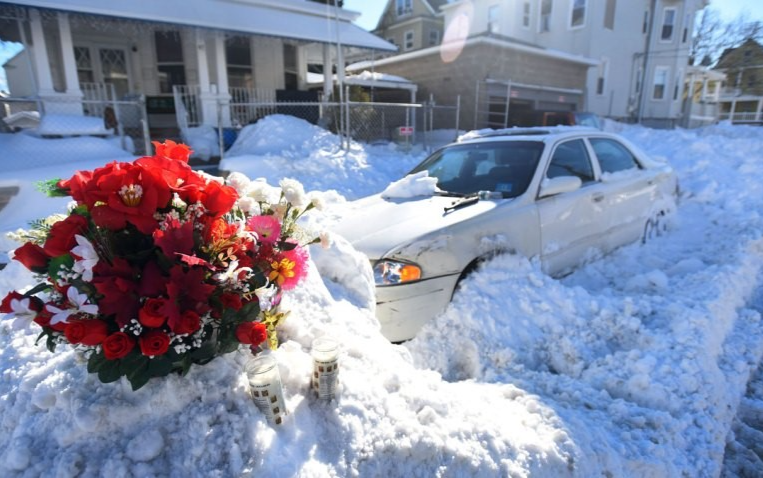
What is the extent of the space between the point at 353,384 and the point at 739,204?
292 inches

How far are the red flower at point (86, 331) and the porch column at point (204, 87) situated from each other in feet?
38.6

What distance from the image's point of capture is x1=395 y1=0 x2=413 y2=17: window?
27.7 metres

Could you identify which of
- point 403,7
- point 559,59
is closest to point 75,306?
point 559,59

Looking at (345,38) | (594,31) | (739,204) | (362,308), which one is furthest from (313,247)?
(594,31)

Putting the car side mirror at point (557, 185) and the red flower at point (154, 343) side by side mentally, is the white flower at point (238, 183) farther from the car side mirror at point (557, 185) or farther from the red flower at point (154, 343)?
the car side mirror at point (557, 185)

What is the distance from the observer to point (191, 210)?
1552 mm

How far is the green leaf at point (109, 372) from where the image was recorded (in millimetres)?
1389

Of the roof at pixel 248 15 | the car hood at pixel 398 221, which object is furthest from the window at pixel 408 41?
the car hood at pixel 398 221

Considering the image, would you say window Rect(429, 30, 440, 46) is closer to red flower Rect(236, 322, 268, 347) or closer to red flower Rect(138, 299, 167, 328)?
red flower Rect(236, 322, 268, 347)

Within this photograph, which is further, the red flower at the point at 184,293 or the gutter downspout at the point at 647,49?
the gutter downspout at the point at 647,49

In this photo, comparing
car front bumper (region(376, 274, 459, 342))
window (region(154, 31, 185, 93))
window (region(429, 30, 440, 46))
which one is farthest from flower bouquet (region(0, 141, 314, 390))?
window (region(429, 30, 440, 46))

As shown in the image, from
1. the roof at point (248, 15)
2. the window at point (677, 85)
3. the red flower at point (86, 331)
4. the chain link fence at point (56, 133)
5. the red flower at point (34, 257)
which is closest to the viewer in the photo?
the red flower at point (86, 331)

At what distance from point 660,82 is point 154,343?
29.7 m

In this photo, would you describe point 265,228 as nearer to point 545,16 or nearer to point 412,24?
point 545,16
